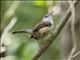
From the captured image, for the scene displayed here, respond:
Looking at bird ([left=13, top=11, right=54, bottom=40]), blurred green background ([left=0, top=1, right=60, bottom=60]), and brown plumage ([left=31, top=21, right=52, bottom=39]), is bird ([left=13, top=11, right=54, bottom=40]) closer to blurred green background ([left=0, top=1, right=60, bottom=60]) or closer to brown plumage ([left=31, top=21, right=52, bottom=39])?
brown plumage ([left=31, top=21, right=52, bottom=39])

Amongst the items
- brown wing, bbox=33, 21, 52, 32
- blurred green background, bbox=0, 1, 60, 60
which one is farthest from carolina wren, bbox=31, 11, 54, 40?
blurred green background, bbox=0, 1, 60, 60

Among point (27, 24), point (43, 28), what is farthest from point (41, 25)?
point (27, 24)

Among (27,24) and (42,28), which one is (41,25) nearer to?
(42,28)

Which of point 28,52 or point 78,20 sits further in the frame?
point 28,52

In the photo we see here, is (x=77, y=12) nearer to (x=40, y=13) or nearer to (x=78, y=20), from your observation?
(x=78, y=20)

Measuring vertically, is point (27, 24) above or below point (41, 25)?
above

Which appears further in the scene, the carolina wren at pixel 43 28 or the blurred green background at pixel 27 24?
the carolina wren at pixel 43 28

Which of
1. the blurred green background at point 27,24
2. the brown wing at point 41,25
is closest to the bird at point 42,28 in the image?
the brown wing at point 41,25

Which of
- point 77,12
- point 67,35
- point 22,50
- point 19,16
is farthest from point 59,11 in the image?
point 19,16

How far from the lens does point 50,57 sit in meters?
3.52

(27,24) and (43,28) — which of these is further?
(27,24)

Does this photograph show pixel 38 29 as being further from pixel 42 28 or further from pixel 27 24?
pixel 27 24

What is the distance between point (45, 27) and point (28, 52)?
0.32 metres

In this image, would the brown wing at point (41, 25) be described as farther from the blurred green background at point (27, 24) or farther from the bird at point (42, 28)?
the blurred green background at point (27, 24)
